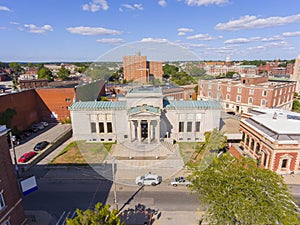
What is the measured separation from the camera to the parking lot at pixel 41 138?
19.2m

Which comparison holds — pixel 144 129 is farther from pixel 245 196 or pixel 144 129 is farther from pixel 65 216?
pixel 245 196

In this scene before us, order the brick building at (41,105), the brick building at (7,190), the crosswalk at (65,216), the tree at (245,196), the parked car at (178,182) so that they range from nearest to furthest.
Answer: the tree at (245,196) → the brick building at (7,190) → the crosswalk at (65,216) → the parked car at (178,182) → the brick building at (41,105)

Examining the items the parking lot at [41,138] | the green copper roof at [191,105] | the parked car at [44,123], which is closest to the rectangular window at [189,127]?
the green copper roof at [191,105]

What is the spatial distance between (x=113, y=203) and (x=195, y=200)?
534cm

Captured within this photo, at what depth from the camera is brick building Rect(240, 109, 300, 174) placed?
1401 centimetres

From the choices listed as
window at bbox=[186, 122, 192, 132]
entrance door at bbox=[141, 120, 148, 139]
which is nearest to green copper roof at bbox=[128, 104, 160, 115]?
entrance door at bbox=[141, 120, 148, 139]

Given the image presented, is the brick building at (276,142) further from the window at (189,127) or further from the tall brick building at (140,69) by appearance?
the tall brick building at (140,69)

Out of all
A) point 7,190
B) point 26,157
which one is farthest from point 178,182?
point 26,157

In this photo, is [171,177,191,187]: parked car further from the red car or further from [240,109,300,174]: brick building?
the red car

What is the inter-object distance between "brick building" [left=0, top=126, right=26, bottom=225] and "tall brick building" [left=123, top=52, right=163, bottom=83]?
585 centimetres

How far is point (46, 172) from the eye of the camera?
15391 mm

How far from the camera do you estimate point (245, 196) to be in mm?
6977

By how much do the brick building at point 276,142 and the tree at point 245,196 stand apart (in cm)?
749

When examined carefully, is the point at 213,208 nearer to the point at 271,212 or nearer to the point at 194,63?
the point at 271,212
